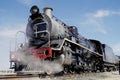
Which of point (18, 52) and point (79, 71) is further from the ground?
point (18, 52)

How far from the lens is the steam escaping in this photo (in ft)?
38.5

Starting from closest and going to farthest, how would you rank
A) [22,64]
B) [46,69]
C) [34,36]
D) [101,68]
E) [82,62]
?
1. [46,69]
2. [22,64]
3. [34,36]
4. [82,62]
5. [101,68]

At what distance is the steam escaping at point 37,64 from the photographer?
11.7 meters

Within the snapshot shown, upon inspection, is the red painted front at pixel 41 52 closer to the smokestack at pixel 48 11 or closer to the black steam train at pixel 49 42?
the black steam train at pixel 49 42

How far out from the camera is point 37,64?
38.6 ft

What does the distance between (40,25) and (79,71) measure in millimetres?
5342

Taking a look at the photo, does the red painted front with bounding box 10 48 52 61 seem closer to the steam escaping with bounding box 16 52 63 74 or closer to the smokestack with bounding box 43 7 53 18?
the steam escaping with bounding box 16 52 63 74

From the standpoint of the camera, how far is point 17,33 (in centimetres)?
1300

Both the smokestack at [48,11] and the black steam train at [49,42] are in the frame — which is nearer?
the black steam train at [49,42]

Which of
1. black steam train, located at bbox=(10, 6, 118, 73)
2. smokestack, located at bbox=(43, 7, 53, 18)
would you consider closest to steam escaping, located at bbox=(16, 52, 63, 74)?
black steam train, located at bbox=(10, 6, 118, 73)

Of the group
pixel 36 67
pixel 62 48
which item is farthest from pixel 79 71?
pixel 36 67

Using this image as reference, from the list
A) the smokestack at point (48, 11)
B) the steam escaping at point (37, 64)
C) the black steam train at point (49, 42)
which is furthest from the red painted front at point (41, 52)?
the smokestack at point (48, 11)

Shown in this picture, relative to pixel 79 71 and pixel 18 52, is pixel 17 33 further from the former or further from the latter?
pixel 79 71

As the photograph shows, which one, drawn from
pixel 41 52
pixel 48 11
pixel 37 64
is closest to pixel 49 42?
pixel 41 52
